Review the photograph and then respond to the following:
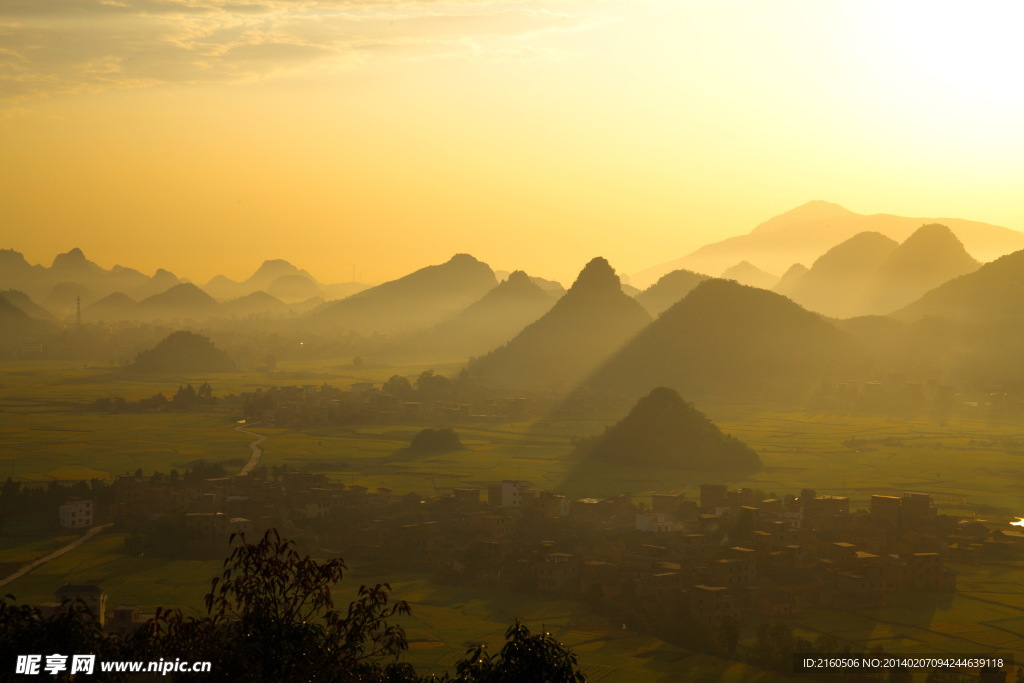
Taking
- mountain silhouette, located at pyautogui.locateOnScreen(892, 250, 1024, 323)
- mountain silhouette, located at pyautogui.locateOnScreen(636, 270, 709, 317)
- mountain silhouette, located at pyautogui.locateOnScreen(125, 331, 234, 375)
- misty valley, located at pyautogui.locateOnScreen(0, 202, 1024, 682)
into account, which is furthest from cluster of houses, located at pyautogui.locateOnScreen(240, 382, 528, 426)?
mountain silhouette, located at pyautogui.locateOnScreen(636, 270, 709, 317)

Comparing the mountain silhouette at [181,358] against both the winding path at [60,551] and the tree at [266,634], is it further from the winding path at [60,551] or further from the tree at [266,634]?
the tree at [266,634]

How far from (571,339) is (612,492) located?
275 ft

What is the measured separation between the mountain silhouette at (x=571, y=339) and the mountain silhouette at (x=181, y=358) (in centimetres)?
4188

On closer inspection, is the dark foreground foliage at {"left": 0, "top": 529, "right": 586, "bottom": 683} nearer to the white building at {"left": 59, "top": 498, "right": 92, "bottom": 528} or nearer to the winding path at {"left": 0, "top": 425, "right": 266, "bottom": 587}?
the winding path at {"left": 0, "top": 425, "right": 266, "bottom": 587}

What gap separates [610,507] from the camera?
47.8 meters

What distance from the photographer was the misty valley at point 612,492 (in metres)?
32.9

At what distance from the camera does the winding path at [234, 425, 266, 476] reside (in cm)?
6314

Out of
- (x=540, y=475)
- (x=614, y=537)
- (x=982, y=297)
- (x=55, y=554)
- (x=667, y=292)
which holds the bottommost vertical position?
(x=55, y=554)

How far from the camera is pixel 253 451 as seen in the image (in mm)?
72125

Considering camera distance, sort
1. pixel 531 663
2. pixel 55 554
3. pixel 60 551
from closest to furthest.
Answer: pixel 531 663
pixel 55 554
pixel 60 551

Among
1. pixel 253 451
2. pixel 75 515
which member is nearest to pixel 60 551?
pixel 75 515

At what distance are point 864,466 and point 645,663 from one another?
40034 millimetres

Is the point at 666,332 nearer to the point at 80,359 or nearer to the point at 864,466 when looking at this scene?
the point at 864,466

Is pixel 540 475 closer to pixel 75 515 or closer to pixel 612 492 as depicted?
pixel 612 492
